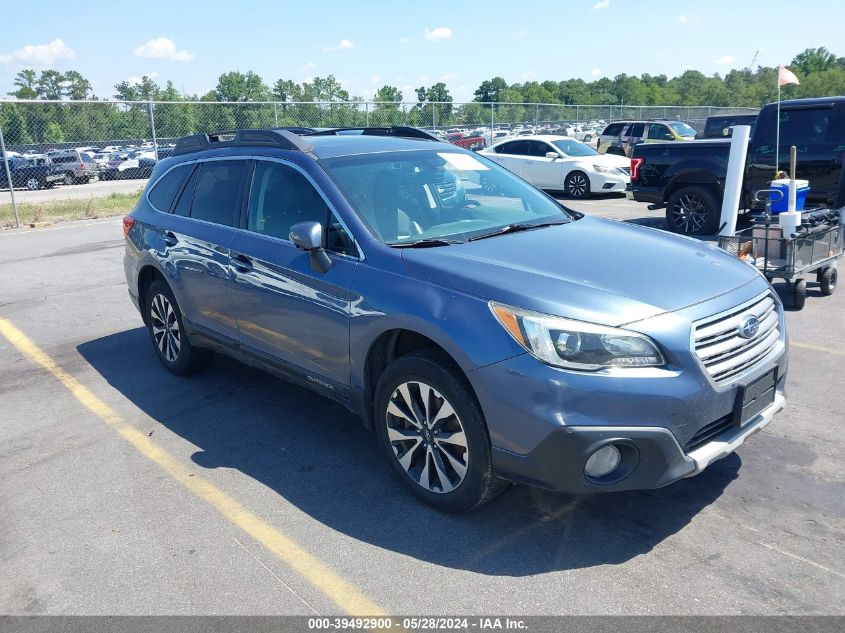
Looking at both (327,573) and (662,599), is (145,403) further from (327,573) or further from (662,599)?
(662,599)

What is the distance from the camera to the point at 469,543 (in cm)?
339

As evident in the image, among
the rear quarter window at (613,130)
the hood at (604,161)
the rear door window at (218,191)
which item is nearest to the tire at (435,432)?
the rear door window at (218,191)

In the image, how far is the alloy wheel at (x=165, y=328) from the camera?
566 centimetres

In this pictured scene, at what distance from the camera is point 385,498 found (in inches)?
151

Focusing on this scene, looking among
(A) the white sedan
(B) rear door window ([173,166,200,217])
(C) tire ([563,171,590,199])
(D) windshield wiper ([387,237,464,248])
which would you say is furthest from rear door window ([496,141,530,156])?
(D) windshield wiper ([387,237,464,248])

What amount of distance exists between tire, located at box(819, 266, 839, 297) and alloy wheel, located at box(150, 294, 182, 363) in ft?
20.9

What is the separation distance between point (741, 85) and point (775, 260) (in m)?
78.0

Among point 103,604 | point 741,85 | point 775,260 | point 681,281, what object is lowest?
point 103,604

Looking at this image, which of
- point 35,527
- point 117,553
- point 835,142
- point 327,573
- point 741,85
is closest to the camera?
point 327,573

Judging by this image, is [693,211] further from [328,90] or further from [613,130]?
[328,90]

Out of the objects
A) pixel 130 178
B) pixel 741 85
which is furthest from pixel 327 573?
pixel 741 85

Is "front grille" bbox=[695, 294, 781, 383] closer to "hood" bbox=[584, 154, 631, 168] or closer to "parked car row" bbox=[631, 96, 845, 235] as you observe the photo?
"parked car row" bbox=[631, 96, 845, 235]

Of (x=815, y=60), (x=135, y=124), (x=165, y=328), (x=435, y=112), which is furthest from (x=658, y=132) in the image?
(x=815, y=60)

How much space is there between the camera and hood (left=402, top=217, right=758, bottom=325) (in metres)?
3.19
